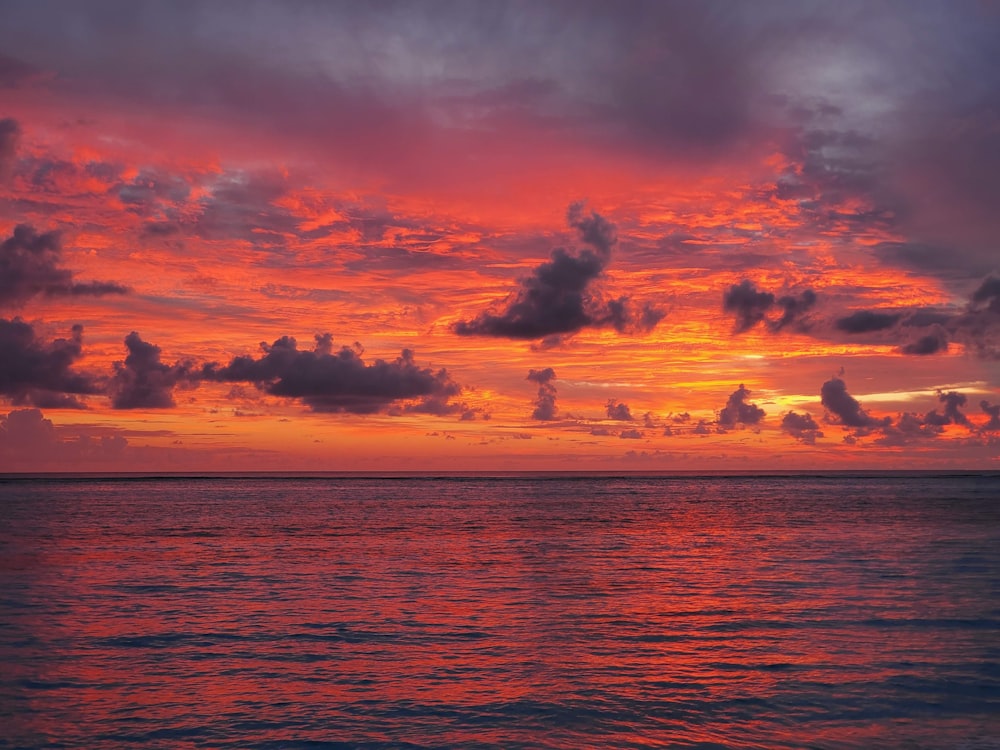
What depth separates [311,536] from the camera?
6200 centimetres

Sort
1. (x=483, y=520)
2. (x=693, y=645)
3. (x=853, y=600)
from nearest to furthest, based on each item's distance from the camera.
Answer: (x=693, y=645) < (x=853, y=600) < (x=483, y=520)

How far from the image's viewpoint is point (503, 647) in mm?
23031

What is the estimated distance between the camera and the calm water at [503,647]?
1639 cm

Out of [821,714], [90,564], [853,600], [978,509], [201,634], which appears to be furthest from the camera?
[978,509]

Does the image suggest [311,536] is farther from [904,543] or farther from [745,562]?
[904,543]

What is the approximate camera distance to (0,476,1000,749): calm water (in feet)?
53.8

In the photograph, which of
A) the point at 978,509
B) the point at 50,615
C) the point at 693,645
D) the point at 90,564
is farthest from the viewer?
the point at 978,509

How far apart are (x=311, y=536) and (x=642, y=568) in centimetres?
3000

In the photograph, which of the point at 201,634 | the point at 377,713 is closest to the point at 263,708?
the point at 377,713

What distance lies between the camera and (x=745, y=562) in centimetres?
4344

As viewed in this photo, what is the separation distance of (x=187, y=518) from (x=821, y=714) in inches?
3070

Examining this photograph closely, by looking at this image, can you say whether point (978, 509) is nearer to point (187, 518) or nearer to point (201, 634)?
point (187, 518)

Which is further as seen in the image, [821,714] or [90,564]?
[90,564]

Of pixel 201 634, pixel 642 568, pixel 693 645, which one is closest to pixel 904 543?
pixel 642 568
